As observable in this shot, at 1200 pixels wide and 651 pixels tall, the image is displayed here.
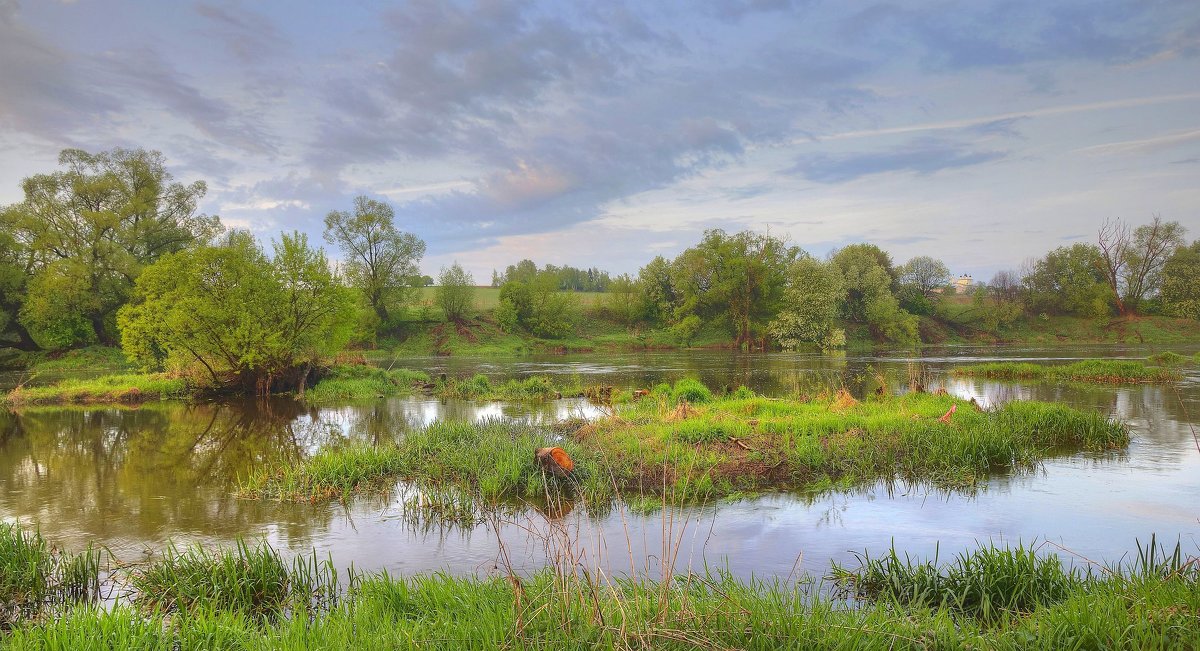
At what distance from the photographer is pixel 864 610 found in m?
5.38

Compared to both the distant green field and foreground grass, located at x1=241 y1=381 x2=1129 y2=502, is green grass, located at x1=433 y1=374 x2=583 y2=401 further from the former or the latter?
the distant green field

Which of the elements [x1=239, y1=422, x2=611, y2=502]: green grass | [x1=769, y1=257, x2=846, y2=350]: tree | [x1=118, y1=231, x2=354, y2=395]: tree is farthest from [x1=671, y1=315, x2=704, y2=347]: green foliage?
[x1=239, y1=422, x2=611, y2=502]: green grass

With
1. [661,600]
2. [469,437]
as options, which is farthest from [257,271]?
[661,600]

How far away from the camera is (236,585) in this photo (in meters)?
6.54

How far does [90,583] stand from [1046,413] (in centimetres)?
1857

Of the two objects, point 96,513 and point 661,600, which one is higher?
point 661,600

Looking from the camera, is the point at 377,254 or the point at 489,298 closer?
the point at 377,254

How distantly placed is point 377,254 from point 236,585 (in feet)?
217

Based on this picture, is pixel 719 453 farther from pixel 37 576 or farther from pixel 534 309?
pixel 534 309

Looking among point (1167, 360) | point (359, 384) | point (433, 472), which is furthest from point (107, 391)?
point (1167, 360)

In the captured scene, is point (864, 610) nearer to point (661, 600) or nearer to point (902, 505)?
point (661, 600)

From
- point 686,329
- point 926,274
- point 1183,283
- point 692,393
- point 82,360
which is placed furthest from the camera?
point 926,274

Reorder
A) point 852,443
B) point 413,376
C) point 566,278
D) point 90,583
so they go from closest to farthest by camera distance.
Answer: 1. point 90,583
2. point 852,443
3. point 413,376
4. point 566,278

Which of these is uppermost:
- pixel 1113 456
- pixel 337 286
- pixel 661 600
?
pixel 337 286
